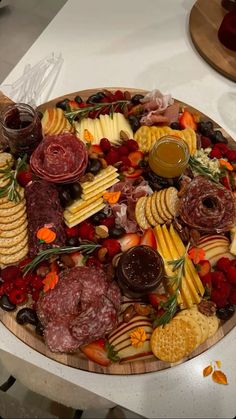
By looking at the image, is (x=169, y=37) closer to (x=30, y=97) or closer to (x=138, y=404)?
(x=30, y=97)

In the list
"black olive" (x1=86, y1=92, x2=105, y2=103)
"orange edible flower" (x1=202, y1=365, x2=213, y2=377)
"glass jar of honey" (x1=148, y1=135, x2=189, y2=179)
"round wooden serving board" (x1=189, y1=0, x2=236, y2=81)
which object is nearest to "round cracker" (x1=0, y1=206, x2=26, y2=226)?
"glass jar of honey" (x1=148, y1=135, x2=189, y2=179)

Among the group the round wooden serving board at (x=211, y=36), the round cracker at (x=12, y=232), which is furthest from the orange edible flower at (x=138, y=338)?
the round wooden serving board at (x=211, y=36)

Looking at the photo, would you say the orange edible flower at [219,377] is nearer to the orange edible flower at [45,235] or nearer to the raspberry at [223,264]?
the raspberry at [223,264]

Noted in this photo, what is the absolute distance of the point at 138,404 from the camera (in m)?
1.54

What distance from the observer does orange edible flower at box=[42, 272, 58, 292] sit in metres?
1.60

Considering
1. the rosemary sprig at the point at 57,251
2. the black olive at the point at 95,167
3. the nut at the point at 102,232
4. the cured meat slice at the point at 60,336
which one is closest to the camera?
the cured meat slice at the point at 60,336

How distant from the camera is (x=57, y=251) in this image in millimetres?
1647

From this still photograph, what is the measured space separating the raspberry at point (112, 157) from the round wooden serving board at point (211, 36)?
911 mm

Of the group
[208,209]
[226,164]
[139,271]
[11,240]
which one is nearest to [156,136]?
[226,164]

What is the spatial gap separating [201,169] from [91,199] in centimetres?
50

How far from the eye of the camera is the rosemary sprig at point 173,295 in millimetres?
1546

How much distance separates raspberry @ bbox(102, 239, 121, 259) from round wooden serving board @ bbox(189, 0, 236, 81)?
1247 millimetres

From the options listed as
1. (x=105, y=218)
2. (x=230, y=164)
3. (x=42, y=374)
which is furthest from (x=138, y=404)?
(x=230, y=164)

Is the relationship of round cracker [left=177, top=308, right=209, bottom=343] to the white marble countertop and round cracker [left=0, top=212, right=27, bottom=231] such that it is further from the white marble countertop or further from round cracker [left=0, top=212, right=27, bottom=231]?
round cracker [left=0, top=212, right=27, bottom=231]
